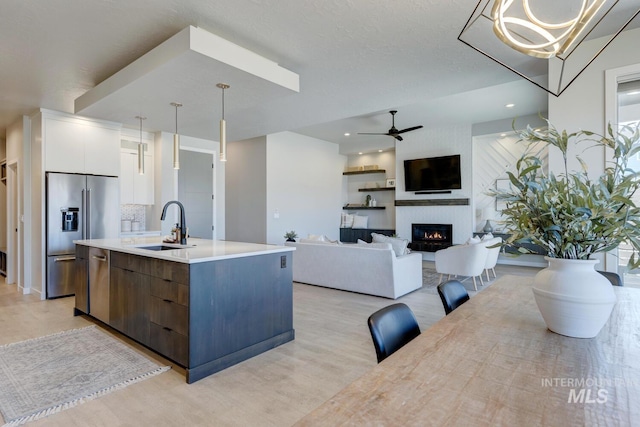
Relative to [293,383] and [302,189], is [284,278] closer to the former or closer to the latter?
[293,383]

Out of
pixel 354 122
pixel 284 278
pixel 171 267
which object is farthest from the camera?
pixel 354 122

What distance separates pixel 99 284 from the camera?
358 centimetres

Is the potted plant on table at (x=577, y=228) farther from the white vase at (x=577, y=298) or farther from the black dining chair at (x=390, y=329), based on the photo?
the black dining chair at (x=390, y=329)

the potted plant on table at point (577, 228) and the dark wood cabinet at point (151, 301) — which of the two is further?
the dark wood cabinet at point (151, 301)

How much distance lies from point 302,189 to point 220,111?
4133 millimetres

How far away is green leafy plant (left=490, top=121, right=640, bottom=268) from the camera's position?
46.3 inches

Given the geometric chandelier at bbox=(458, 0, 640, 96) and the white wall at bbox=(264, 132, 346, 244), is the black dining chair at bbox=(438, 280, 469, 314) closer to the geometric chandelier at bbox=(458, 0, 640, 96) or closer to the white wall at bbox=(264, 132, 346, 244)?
the geometric chandelier at bbox=(458, 0, 640, 96)

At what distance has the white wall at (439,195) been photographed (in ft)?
24.6

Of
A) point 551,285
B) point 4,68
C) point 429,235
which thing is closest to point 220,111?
point 4,68

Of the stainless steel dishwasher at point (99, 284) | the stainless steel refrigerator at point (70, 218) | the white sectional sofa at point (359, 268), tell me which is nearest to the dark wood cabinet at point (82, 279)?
the stainless steel dishwasher at point (99, 284)

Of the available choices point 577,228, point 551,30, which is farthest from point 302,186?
point 577,228

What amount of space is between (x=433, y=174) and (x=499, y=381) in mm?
7362

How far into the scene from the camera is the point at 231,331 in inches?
106

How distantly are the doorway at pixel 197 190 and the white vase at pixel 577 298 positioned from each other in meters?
6.36
